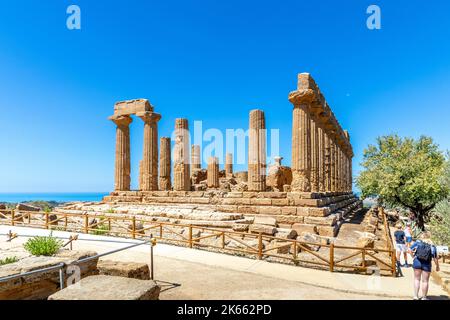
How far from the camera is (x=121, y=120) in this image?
2525 centimetres

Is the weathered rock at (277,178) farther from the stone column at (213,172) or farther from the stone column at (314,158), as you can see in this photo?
the stone column at (314,158)

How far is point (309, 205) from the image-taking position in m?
16.3

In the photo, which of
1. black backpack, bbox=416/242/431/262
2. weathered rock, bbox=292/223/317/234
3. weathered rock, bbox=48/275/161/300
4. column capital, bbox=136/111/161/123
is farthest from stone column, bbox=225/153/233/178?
weathered rock, bbox=48/275/161/300

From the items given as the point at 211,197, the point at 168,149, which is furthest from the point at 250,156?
the point at 168,149

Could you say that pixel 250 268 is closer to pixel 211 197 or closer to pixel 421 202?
pixel 211 197

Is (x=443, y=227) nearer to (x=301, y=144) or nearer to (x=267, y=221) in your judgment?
(x=267, y=221)

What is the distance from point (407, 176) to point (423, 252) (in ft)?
69.7

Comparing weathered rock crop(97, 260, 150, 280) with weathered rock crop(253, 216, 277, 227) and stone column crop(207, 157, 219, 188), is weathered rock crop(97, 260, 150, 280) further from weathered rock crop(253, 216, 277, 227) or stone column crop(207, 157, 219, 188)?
stone column crop(207, 157, 219, 188)

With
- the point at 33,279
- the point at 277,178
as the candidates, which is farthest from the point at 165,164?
the point at 33,279

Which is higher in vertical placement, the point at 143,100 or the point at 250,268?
the point at 143,100

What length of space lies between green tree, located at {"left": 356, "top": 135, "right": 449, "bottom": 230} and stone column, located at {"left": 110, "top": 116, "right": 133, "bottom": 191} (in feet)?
70.6

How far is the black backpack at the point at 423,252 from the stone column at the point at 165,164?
20.5 m
